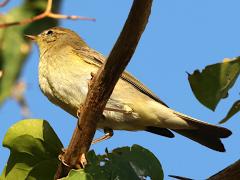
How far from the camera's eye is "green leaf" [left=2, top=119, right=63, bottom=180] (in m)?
2.96

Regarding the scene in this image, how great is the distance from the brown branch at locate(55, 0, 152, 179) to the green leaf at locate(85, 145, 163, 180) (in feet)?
0.41

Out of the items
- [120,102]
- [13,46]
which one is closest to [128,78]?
[120,102]

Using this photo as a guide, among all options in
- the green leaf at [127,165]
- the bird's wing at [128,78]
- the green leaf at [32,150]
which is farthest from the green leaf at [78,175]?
the bird's wing at [128,78]

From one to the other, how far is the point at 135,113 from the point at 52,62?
2.96 ft

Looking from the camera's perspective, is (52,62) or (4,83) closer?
(4,83)

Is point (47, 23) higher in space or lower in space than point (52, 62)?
higher

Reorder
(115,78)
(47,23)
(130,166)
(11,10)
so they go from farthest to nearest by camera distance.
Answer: (47,23)
(11,10)
(130,166)
(115,78)

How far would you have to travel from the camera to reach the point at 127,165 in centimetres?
288

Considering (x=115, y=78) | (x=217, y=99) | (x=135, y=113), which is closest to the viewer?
(x=217, y=99)

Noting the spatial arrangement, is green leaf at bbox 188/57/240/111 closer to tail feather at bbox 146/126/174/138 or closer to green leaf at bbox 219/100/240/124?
green leaf at bbox 219/100/240/124

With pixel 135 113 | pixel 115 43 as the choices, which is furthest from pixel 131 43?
pixel 135 113

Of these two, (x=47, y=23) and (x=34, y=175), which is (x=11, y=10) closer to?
(x=47, y=23)

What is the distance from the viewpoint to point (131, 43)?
232 centimetres

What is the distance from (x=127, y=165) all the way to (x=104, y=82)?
0.54 meters
